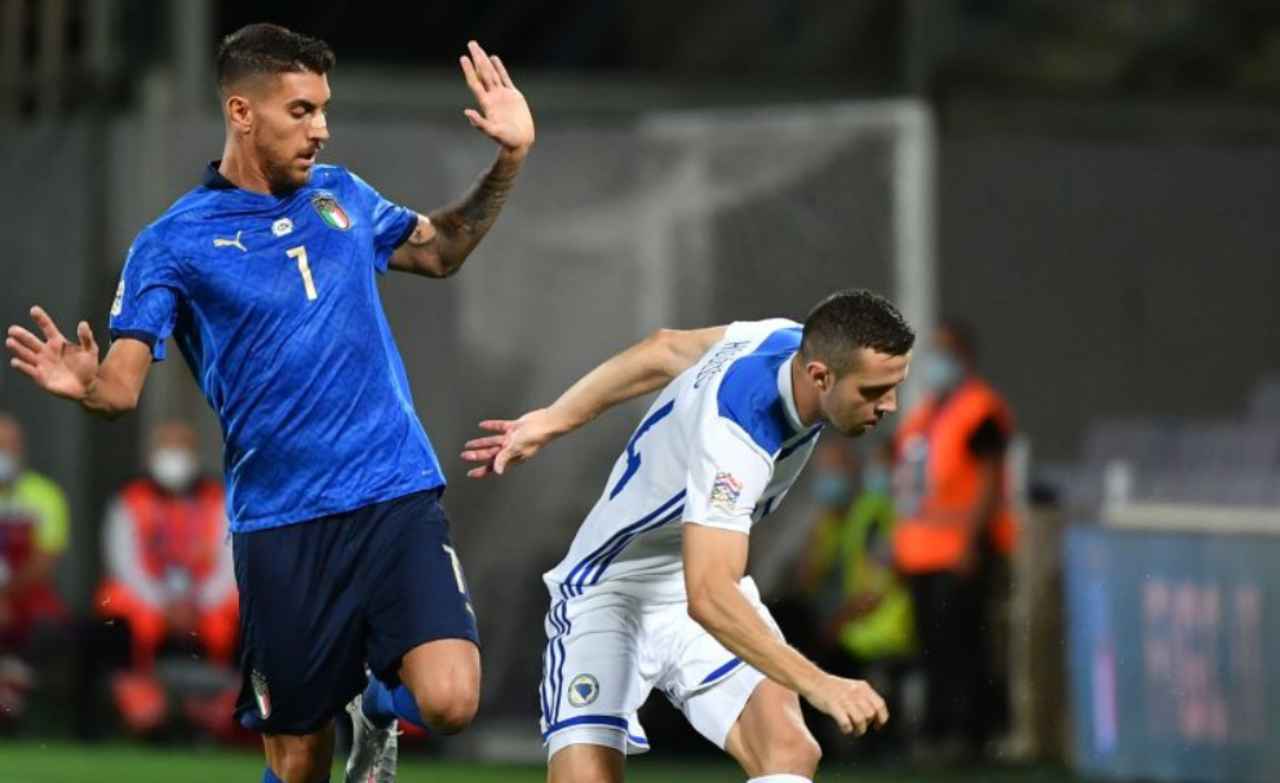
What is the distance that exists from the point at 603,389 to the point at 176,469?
728 cm

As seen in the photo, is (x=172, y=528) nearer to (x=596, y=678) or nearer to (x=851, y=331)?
(x=596, y=678)

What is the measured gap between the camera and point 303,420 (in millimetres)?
7125

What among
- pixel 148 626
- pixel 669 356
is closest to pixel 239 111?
pixel 669 356

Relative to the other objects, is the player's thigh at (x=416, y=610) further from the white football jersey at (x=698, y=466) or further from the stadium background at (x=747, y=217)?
the stadium background at (x=747, y=217)

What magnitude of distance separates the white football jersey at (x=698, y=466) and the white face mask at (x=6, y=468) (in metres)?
8.16

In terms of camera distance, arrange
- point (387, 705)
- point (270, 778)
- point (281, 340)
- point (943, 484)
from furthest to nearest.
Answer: point (943, 484), point (270, 778), point (387, 705), point (281, 340)

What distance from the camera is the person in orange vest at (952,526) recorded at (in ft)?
42.1

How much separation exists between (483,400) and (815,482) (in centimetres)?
168

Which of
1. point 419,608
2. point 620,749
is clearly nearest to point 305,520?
point 419,608

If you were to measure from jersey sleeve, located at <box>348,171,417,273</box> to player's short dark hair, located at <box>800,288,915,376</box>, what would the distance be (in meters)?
1.34

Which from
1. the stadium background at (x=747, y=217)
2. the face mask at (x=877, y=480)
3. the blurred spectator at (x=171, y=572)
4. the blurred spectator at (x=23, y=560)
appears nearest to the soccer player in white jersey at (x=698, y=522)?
the stadium background at (x=747, y=217)

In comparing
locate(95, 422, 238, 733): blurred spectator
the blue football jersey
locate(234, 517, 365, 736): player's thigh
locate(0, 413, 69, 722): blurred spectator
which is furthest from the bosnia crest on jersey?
locate(0, 413, 69, 722): blurred spectator

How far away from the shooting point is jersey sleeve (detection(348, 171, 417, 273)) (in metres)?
7.41

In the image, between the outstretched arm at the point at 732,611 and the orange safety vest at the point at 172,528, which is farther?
the orange safety vest at the point at 172,528
